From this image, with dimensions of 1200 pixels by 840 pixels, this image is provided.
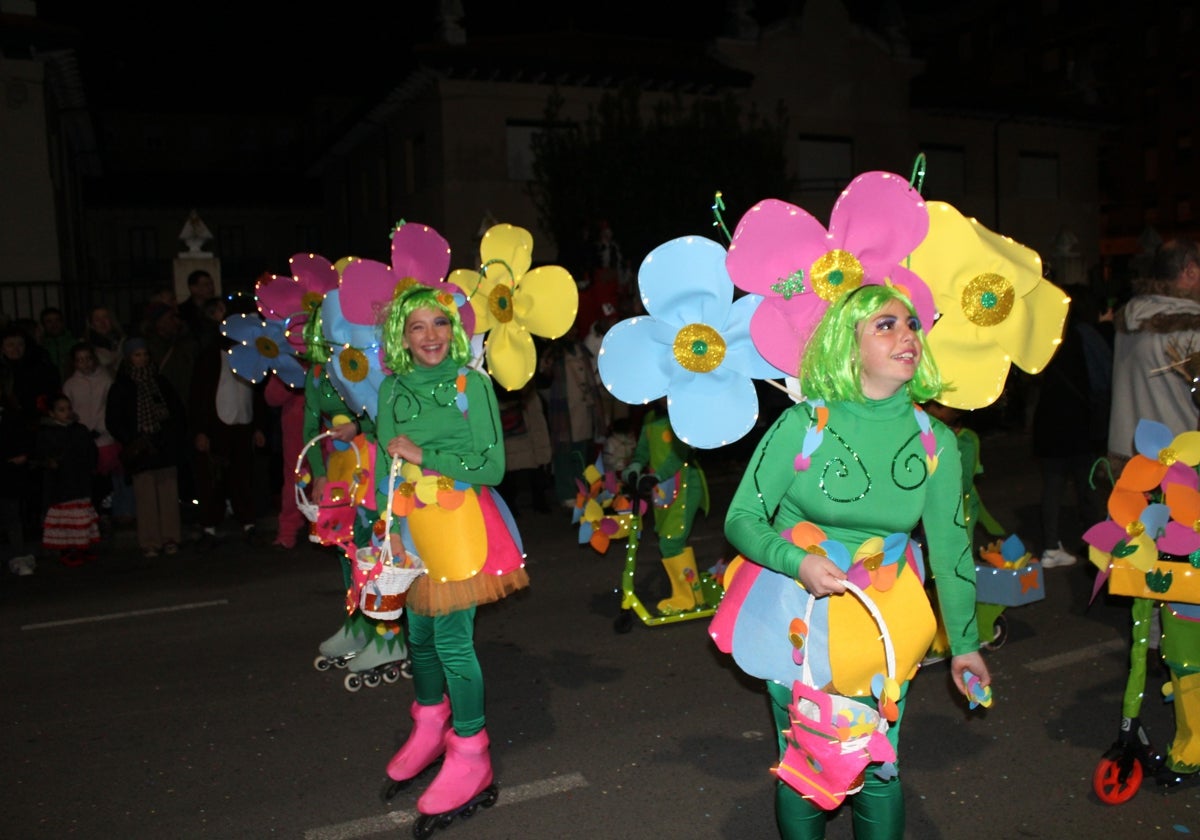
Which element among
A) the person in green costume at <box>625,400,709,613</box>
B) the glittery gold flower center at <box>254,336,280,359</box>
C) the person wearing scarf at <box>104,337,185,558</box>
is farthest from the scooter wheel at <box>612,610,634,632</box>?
the person wearing scarf at <box>104,337,185,558</box>

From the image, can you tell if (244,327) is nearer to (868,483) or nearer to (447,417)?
(447,417)

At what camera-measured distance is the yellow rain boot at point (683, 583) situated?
254 inches

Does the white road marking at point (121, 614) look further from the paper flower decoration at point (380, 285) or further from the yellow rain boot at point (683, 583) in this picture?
the paper flower decoration at point (380, 285)

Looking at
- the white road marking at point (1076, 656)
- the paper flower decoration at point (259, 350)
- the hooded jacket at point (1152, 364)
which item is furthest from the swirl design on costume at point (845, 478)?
the paper flower decoration at point (259, 350)

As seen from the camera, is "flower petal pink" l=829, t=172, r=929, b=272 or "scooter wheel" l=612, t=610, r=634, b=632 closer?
"flower petal pink" l=829, t=172, r=929, b=272

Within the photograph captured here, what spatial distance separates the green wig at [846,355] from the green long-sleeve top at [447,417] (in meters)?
1.47

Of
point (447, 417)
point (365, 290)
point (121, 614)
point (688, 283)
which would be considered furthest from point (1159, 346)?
point (121, 614)

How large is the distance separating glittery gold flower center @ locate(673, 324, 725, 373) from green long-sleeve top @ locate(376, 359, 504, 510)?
1005 millimetres

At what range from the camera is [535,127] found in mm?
21859

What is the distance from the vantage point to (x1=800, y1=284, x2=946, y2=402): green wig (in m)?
2.79

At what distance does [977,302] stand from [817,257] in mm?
473

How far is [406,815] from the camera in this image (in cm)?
402

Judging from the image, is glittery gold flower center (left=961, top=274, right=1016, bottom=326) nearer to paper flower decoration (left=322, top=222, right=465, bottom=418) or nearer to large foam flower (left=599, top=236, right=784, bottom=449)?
large foam flower (left=599, top=236, right=784, bottom=449)

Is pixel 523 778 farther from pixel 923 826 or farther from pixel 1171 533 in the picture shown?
pixel 1171 533
